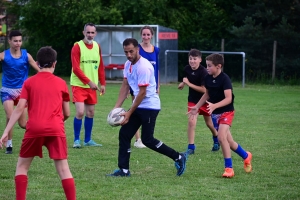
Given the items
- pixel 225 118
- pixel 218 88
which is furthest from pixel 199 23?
pixel 225 118

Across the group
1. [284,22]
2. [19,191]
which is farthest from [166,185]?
[284,22]

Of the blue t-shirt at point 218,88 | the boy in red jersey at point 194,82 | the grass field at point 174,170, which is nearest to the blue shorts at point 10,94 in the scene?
the grass field at point 174,170

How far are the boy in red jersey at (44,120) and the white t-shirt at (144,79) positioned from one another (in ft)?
5.80

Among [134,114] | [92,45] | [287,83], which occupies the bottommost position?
[287,83]

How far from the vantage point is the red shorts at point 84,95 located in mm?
10586

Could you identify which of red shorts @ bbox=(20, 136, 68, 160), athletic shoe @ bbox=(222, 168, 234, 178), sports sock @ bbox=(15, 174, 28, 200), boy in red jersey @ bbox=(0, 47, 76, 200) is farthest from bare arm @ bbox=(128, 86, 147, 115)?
sports sock @ bbox=(15, 174, 28, 200)

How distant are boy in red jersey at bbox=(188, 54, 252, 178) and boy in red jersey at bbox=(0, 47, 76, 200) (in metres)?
2.48

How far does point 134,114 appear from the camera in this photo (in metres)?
7.97

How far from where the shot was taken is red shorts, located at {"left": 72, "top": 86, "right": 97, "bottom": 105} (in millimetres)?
10586

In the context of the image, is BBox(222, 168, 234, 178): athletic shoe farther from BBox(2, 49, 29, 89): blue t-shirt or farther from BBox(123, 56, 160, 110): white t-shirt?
BBox(2, 49, 29, 89): blue t-shirt

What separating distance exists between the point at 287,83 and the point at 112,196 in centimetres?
2082

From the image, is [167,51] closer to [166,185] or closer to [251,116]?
[251,116]

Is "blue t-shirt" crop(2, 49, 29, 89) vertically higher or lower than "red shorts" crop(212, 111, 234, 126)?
higher

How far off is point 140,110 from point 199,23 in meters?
25.3
